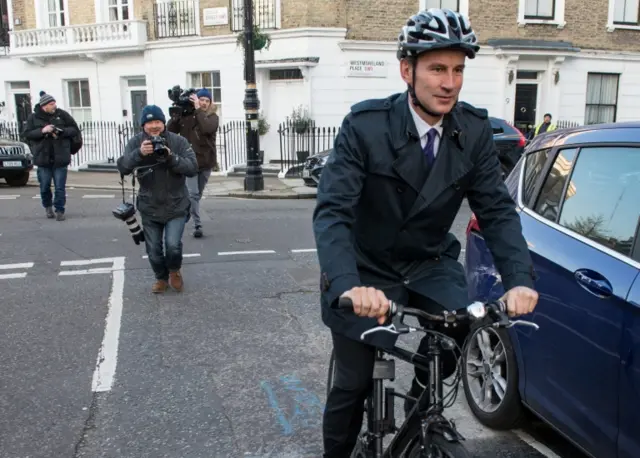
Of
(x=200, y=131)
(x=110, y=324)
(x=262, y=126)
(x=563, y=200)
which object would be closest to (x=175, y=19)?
(x=262, y=126)

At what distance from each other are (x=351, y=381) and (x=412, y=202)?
776 mm

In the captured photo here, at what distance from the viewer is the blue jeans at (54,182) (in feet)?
34.1

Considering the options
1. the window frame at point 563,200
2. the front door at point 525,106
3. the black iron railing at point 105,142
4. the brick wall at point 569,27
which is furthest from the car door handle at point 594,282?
the front door at point 525,106

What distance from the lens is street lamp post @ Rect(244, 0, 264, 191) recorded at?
1409cm

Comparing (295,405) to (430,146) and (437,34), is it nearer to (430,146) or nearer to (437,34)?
(430,146)

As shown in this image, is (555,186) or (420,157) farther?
(555,186)

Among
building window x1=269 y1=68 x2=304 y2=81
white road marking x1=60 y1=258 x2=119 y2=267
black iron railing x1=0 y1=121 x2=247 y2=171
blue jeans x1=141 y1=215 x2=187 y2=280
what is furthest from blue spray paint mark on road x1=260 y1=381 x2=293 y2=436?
black iron railing x1=0 y1=121 x2=247 y2=171

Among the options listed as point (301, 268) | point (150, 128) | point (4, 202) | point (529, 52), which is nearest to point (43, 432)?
point (150, 128)

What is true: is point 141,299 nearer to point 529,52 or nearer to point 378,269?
point 378,269

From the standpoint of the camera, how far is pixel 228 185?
16.6 meters

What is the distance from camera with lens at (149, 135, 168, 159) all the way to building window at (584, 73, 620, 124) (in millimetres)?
19107

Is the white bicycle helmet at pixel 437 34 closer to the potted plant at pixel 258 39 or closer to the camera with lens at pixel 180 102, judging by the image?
the camera with lens at pixel 180 102

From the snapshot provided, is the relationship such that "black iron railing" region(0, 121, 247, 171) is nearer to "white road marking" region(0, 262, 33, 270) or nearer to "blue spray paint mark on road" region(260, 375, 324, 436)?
"white road marking" region(0, 262, 33, 270)

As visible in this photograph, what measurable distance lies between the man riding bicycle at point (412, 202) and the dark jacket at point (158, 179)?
3.97 meters
